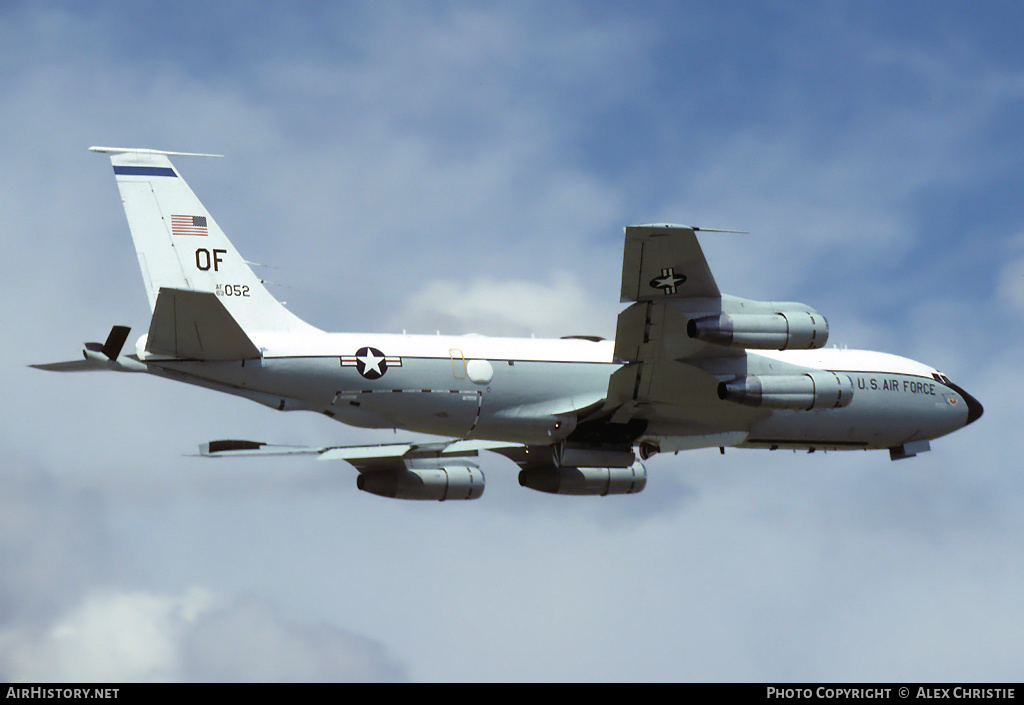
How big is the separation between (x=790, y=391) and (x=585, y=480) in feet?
25.0

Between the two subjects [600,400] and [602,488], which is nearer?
[600,400]

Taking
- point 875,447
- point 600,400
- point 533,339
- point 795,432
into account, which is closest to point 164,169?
point 533,339

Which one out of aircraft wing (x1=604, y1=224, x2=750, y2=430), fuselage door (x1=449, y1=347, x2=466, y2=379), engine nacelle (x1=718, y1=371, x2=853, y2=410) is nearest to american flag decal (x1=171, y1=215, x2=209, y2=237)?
fuselage door (x1=449, y1=347, x2=466, y2=379)

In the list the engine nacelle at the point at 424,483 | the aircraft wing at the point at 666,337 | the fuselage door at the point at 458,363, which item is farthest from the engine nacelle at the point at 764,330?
the engine nacelle at the point at 424,483

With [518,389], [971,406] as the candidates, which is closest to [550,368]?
[518,389]

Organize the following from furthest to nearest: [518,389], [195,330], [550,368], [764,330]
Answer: [550,368] < [518,389] < [764,330] < [195,330]

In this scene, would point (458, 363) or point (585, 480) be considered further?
point (585, 480)

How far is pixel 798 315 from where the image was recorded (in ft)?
93.7

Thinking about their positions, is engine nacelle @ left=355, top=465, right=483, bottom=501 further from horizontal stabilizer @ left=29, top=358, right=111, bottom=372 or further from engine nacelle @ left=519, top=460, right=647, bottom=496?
horizontal stabilizer @ left=29, top=358, right=111, bottom=372

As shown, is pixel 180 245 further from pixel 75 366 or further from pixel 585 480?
pixel 585 480

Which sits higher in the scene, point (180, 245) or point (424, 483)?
point (180, 245)

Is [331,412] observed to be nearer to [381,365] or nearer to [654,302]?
[381,365]

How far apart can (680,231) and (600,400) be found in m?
6.60

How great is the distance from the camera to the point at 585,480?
1428 inches
